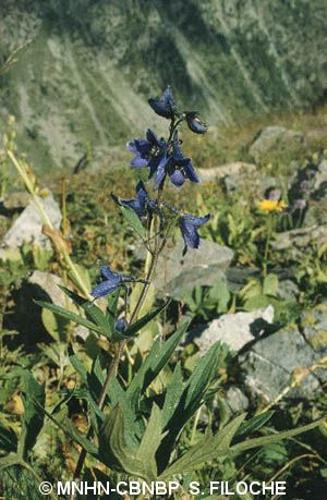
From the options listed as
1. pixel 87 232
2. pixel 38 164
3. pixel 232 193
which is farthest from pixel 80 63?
pixel 87 232

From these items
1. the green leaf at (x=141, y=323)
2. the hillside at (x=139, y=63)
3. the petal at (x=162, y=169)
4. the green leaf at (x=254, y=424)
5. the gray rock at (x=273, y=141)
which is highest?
the hillside at (x=139, y=63)

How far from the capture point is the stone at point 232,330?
3.68 meters

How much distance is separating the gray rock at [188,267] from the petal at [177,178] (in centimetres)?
219

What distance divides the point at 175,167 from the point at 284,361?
1.75 meters

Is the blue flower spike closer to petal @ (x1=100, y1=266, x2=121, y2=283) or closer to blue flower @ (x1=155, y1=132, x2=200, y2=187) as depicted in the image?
petal @ (x1=100, y1=266, x2=121, y2=283)

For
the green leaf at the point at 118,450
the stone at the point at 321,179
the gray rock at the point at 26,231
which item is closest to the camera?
the green leaf at the point at 118,450

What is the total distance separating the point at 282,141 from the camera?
1169cm

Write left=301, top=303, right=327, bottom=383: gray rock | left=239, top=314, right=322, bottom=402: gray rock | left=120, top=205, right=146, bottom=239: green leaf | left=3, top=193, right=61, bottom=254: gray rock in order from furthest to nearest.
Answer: left=3, top=193, right=61, bottom=254: gray rock → left=301, top=303, right=327, bottom=383: gray rock → left=239, top=314, right=322, bottom=402: gray rock → left=120, top=205, right=146, bottom=239: green leaf

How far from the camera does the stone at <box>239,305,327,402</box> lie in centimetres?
321

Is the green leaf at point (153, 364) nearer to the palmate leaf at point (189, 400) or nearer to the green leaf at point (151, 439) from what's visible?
the palmate leaf at point (189, 400)

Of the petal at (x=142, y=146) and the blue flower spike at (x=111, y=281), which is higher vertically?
the petal at (x=142, y=146)

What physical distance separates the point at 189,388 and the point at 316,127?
12.3 meters

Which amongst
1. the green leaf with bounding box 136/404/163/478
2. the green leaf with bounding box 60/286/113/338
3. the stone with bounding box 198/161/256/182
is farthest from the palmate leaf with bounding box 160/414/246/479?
the stone with bounding box 198/161/256/182

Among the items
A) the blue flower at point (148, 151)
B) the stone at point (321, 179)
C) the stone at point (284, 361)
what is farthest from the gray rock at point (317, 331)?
the stone at point (321, 179)
